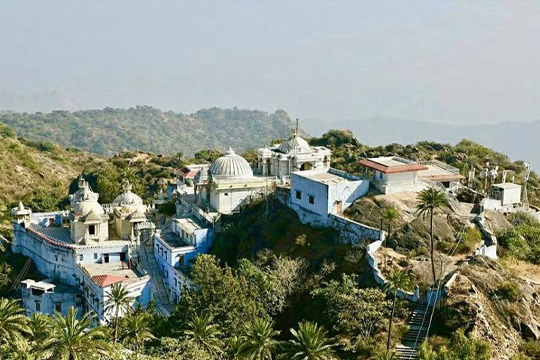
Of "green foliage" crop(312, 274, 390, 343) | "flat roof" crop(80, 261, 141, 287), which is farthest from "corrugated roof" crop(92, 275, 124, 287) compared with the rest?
"green foliage" crop(312, 274, 390, 343)

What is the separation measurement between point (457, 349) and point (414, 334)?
14.0 feet

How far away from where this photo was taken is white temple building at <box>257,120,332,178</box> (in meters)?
62.1

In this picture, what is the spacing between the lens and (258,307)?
133 ft

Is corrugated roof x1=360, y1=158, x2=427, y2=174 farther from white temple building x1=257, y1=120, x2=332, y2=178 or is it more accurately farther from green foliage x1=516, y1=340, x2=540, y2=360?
green foliage x1=516, y1=340, x2=540, y2=360

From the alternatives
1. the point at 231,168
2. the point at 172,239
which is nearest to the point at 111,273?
the point at 172,239

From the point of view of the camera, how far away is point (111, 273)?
51.9 metres

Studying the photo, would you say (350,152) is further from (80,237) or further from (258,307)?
(258,307)

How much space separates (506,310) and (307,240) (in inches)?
613

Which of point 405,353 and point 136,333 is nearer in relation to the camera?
point 405,353

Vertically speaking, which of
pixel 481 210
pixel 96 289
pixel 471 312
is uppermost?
pixel 481 210

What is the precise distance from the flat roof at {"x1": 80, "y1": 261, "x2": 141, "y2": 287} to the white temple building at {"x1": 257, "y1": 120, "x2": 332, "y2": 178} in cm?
1781

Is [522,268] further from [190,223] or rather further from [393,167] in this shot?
[190,223]

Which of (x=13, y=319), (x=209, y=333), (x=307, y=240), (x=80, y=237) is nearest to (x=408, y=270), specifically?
(x=307, y=240)

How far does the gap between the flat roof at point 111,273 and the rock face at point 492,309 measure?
83.7 ft
